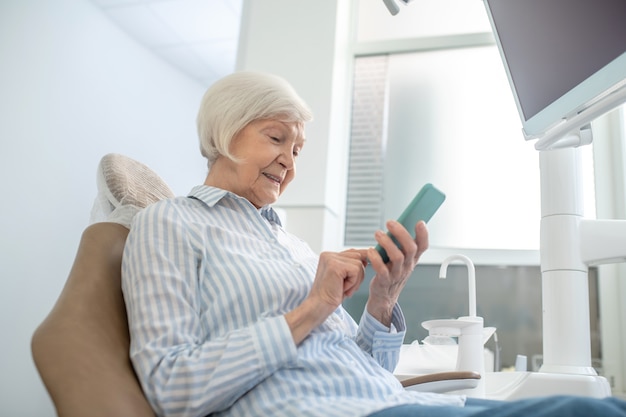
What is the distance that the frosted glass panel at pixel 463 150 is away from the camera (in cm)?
286

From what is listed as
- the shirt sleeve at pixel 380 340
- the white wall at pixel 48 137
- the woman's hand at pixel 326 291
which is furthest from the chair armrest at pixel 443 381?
the white wall at pixel 48 137

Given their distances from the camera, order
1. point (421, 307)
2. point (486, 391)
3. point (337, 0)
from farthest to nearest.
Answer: point (337, 0) → point (421, 307) → point (486, 391)

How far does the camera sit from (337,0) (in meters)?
3.06

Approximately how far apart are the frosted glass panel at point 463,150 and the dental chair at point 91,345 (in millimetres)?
2147

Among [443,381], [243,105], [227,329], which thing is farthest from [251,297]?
[443,381]

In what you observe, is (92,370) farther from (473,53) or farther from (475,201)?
(473,53)

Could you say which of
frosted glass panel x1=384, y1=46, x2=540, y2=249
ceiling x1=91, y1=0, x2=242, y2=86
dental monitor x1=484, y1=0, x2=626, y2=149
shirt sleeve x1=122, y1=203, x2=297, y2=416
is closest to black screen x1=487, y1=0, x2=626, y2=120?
dental monitor x1=484, y1=0, x2=626, y2=149

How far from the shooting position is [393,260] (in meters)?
1.00

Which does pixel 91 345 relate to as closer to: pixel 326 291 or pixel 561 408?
pixel 326 291

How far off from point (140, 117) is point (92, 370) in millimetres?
3866

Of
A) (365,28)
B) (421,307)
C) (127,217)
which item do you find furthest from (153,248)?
(365,28)

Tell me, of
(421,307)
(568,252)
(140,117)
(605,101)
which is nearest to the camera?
(605,101)

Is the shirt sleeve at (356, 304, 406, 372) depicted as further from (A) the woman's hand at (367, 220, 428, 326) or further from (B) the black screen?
(B) the black screen

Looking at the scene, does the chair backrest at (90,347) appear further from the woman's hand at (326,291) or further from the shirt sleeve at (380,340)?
the shirt sleeve at (380,340)
